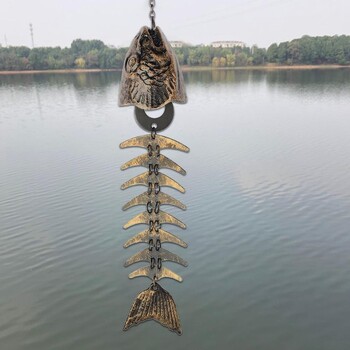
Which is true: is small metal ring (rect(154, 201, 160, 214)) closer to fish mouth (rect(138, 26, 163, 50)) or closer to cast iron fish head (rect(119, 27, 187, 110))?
cast iron fish head (rect(119, 27, 187, 110))

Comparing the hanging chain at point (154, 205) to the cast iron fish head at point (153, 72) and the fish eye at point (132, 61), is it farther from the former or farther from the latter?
the fish eye at point (132, 61)

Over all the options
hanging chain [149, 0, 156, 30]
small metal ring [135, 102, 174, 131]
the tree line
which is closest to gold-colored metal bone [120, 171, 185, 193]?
small metal ring [135, 102, 174, 131]

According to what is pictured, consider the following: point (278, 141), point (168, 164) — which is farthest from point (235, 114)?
point (168, 164)

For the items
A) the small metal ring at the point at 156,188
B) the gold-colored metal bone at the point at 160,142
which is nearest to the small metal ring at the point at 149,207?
the small metal ring at the point at 156,188

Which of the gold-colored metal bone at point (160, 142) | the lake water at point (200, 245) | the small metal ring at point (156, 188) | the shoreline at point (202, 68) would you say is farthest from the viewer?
the shoreline at point (202, 68)

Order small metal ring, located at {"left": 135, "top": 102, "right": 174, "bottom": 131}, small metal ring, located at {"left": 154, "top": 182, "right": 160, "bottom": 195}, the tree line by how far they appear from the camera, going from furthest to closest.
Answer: the tree line
small metal ring, located at {"left": 154, "top": 182, "right": 160, "bottom": 195}
small metal ring, located at {"left": 135, "top": 102, "right": 174, "bottom": 131}

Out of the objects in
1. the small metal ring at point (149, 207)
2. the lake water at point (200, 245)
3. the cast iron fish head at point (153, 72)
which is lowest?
the lake water at point (200, 245)

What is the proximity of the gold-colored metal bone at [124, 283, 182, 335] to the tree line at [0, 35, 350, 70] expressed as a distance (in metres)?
71.6

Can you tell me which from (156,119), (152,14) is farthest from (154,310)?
(152,14)

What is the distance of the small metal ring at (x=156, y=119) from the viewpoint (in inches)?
105

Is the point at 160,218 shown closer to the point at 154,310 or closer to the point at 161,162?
the point at 161,162

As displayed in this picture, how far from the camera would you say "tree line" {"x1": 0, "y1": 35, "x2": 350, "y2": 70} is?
74.0 m

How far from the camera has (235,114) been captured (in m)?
25.5

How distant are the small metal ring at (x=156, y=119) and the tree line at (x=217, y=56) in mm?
71505
